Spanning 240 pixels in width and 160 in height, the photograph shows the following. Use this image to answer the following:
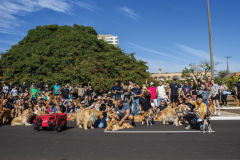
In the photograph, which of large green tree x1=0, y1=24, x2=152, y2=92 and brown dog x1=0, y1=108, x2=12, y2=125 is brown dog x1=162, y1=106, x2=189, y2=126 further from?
large green tree x1=0, y1=24, x2=152, y2=92

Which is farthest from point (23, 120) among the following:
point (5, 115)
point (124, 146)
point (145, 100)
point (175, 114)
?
point (175, 114)

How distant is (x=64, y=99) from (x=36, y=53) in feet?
34.2

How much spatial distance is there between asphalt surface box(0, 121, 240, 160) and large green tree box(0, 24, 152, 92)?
12547mm

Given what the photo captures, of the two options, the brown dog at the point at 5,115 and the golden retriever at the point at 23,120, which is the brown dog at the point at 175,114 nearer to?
the golden retriever at the point at 23,120

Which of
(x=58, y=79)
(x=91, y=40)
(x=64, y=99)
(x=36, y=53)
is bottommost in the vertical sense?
(x=64, y=99)

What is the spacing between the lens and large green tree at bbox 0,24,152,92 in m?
20.4

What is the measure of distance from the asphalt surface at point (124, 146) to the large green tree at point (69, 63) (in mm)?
12547

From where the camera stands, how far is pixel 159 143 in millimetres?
6406

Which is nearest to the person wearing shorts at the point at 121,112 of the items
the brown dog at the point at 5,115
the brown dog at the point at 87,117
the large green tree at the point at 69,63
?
the brown dog at the point at 87,117

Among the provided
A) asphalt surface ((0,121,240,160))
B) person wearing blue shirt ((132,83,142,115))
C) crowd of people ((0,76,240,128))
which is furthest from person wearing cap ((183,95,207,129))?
person wearing blue shirt ((132,83,142,115))

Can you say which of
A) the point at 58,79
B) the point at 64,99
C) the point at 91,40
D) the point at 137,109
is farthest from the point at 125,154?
the point at 91,40

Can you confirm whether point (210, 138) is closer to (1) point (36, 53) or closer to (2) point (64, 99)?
(2) point (64, 99)

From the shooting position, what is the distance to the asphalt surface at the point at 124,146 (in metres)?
5.24

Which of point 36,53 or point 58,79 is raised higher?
point 36,53
